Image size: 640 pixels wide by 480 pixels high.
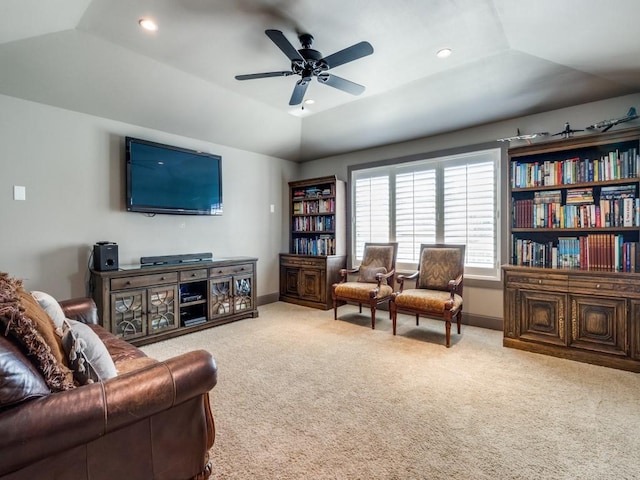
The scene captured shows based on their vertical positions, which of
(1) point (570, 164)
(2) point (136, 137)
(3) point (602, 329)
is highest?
(2) point (136, 137)

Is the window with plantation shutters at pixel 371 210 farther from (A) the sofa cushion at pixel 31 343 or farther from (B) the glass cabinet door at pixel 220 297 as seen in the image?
(A) the sofa cushion at pixel 31 343

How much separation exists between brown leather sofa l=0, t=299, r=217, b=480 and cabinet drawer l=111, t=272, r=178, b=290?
2.40 m

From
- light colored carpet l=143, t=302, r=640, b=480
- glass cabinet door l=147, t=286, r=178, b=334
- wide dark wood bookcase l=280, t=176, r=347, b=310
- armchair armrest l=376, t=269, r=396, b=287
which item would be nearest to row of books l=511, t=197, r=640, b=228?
→ light colored carpet l=143, t=302, r=640, b=480

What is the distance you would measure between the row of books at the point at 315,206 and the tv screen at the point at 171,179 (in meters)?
1.47

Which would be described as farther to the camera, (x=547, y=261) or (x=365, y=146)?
(x=365, y=146)

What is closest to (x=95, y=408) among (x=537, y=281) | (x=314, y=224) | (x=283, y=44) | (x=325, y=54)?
(x=283, y=44)

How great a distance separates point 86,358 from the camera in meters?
1.29

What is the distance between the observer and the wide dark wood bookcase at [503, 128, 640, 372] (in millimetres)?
2773

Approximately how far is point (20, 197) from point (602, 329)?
544 cm

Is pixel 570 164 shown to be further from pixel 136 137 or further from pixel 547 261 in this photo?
pixel 136 137

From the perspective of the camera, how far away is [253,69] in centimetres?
325

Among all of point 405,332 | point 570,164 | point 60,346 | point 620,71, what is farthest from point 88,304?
point 620,71

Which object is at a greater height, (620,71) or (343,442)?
(620,71)

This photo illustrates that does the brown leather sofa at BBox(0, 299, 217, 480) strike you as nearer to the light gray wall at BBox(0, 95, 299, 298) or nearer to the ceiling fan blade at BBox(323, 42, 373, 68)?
the ceiling fan blade at BBox(323, 42, 373, 68)
